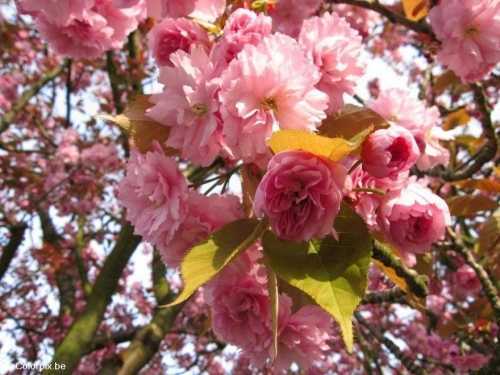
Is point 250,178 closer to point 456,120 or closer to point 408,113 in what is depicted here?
point 408,113

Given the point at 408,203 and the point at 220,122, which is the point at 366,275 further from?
the point at 220,122

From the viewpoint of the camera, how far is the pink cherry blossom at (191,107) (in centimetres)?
94

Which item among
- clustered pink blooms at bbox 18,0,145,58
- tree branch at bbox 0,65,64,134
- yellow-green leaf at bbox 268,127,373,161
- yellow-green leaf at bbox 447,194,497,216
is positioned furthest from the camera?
tree branch at bbox 0,65,64,134

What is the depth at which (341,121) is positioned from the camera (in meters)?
1.03

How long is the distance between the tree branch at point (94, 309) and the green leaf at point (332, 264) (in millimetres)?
2283

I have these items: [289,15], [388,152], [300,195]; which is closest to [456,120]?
[289,15]

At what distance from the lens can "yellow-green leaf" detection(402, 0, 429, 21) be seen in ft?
6.14

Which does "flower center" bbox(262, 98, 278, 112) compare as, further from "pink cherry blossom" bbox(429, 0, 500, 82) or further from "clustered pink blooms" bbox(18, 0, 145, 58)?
"pink cherry blossom" bbox(429, 0, 500, 82)

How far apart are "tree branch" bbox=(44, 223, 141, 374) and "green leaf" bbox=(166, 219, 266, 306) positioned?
7.27 ft

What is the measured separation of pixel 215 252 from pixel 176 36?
49 cm

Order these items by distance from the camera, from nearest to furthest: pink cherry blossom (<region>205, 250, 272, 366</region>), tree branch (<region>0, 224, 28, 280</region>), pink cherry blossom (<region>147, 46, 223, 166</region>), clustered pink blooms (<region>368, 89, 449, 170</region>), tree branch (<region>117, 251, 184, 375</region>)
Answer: pink cherry blossom (<region>147, 46, 223, 166</region>)
pink cherry blossom (<region>205, 250, 272, 366</region>)
clustered pink blooms (<region>368, 89, 449, 170</region>)
tree branch (<region>117, 251, 184, 375</region>)
tree branch (<region>0, 224, 28, 280</region>)

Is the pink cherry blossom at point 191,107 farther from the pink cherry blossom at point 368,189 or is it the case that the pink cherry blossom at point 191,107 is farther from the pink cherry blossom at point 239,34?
the pink cherry blossom at point 368,189

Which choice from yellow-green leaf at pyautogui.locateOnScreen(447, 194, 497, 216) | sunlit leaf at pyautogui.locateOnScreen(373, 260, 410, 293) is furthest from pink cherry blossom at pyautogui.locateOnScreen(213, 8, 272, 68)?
yellow-green leaf at pyautogui.locateOnScreen(447, 194, 497, 216)

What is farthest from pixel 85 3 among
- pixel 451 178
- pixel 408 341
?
pixel 408 341
